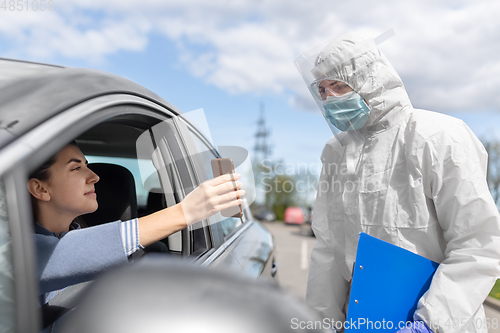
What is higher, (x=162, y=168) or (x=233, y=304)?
(x=162, y=168)

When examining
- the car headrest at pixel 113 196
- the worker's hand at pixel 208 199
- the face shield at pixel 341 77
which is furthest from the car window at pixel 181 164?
the face shield at pixel 341 77

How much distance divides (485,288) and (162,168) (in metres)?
1.41

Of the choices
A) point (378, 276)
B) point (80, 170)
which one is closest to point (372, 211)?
point (378, 276)

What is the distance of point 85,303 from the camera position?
0.60 m

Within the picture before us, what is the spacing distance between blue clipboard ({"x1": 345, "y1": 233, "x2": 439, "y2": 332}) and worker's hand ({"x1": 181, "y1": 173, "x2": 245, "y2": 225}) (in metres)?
0.60

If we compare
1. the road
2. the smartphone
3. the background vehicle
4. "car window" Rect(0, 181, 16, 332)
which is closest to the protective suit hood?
the smartphone

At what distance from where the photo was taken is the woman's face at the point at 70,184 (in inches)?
46.9

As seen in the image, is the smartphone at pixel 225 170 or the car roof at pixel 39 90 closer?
the car roof at pixel 39 90

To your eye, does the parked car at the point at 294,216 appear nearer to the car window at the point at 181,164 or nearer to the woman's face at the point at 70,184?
the car window at the point at 181,164

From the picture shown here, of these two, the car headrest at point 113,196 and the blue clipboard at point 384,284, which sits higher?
the car headrest at point 113,196

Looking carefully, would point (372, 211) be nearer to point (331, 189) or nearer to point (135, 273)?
point (331, 189)

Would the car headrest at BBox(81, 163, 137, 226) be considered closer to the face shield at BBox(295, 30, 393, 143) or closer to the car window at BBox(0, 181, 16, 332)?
the face shield at BBox(295, 30, 393, 143)

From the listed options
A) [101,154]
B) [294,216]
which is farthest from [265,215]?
[101,154]

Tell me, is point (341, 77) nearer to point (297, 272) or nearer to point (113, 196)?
point (113, 196)
